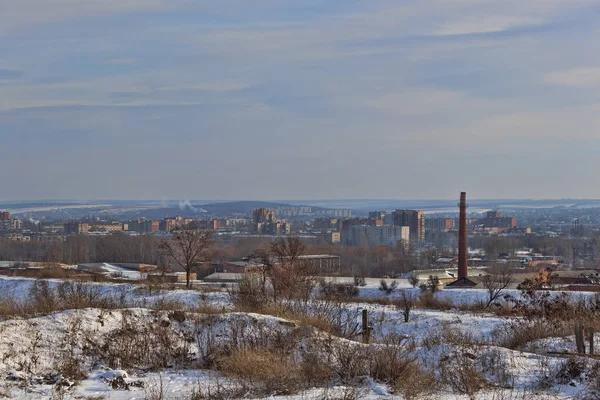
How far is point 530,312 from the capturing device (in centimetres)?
1552

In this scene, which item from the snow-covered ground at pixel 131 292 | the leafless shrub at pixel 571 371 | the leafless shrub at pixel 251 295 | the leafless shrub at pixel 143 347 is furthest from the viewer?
the snow-covered ground at pixel 131 292

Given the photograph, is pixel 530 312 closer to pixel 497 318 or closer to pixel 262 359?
pixel 497 318

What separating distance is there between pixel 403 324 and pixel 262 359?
1086cm

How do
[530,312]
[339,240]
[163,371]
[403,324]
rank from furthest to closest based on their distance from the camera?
1. [339,240]
2. [403,324]
3. [530,312]
4. [163,371]

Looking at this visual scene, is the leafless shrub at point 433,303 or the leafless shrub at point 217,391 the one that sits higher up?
the leafless shrub at point 217,391

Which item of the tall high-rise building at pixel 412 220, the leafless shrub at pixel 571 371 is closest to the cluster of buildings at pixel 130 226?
the tall high-rise building at pixel 412 220

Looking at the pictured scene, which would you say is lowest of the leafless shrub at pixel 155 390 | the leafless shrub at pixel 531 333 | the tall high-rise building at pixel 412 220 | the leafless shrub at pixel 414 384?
the tall high-rise building at pixel 412 220

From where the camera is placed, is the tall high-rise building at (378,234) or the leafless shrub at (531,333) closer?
the leafless shrub at (531,333)

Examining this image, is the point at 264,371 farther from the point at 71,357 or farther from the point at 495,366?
the point at 495,366

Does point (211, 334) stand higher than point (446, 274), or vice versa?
point (211, 334)

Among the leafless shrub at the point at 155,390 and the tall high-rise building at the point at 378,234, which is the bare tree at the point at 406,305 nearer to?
the leafless shrub at the point at 155,390

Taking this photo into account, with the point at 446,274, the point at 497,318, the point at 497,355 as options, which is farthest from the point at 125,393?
the point at 446,274

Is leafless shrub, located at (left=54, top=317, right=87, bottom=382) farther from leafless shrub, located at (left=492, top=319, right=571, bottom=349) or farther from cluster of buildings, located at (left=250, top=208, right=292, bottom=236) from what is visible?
cluster of buildings, located at (left=250, top=208, right=292, bottom=236)

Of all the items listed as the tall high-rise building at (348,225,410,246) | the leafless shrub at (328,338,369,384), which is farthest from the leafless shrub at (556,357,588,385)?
the tall high-rise building at (348,225,410,246)
